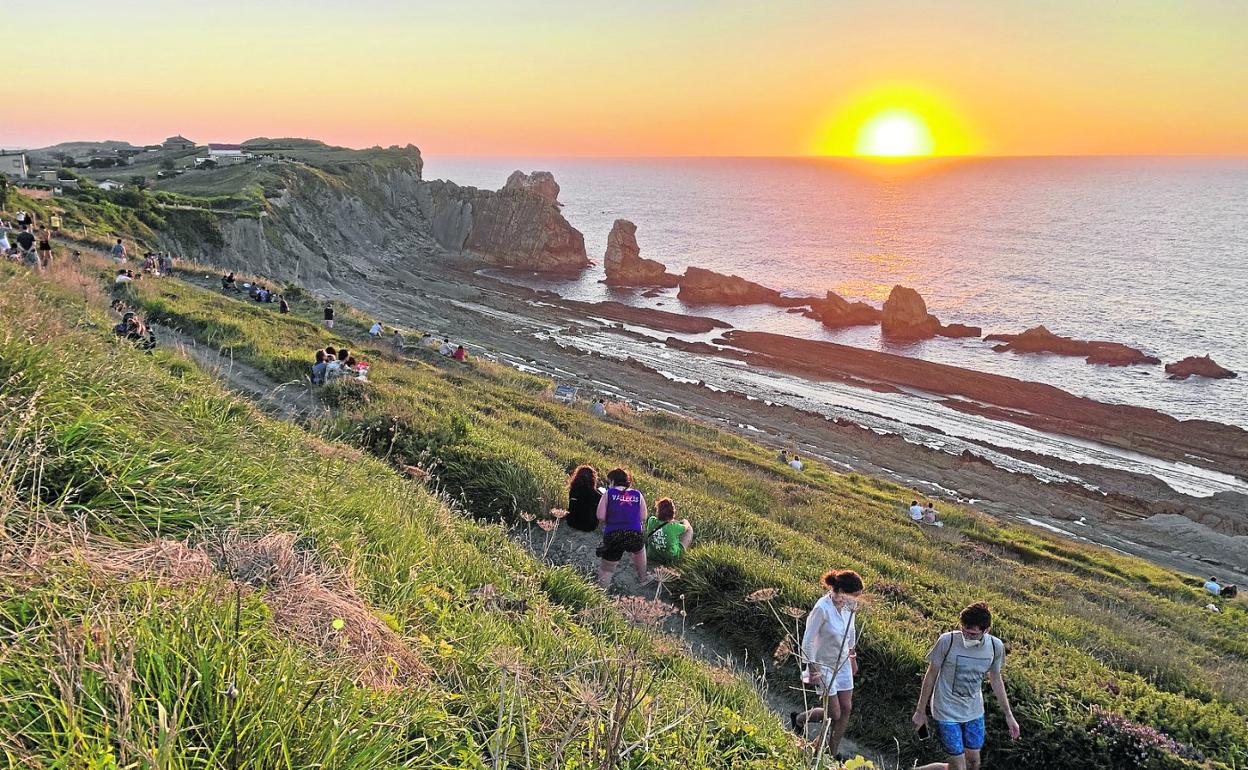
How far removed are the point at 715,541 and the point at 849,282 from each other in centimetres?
8782

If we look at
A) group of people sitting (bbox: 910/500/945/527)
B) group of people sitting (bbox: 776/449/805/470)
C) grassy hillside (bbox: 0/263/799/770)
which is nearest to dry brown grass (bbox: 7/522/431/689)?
grassy hillside (bbox: 0/263/799/770)

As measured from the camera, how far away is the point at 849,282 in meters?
91.1

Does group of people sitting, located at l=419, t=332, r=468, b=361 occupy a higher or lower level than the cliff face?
lower

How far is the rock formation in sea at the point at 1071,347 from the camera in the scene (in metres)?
55.1

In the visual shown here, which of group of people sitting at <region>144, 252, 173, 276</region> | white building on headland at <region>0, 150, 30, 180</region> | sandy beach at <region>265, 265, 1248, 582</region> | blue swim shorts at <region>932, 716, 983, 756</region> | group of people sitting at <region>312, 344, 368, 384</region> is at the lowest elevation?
sandy beach at <region>265, 265, 1248, 582</region>

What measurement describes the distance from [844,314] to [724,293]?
48.0 feet

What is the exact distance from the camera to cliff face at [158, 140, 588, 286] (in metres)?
50.4

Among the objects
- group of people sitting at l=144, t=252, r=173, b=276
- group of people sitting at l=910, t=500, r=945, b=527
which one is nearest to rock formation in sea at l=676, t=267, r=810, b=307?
group of people sitting at l=144, t=252, r=173, b=276

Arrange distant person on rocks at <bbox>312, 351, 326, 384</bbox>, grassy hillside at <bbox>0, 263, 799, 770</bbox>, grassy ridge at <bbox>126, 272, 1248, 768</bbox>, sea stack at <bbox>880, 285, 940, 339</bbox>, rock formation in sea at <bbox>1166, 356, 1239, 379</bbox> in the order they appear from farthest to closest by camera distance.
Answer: sea stack at <bbox>880, 285, 940, 339</bbox>
rock formation in sea at <bbox>1166, 356, 1239, 379</bbox>
distant person on rocks at <bbox>312, 351, 326, 384</bbox>
grassy ridge at <bbox>126, 272, 1248, 768</bbox>
grassy hillside at <bbox>0, 263, 799, 770</bbox>

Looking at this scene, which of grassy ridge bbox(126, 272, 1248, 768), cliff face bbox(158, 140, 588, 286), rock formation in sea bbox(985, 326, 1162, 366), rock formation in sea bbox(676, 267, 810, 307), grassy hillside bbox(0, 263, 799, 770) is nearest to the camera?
grassy hillside bbox(0, 263, 799, 770)

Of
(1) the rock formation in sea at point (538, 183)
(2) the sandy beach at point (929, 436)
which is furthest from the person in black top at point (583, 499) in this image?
(1) the rock formation in sea at point (538, 183)

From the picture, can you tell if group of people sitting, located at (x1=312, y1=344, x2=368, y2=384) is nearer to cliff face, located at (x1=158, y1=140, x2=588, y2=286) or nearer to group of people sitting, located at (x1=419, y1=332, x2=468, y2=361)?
group of people sitting, located at (x1=419, y1=332, x2=468, y2=361)

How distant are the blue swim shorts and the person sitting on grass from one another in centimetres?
372

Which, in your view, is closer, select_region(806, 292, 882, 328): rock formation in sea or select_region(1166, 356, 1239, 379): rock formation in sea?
select_region(1166, 356, 1239, 379): rock formation in sea
